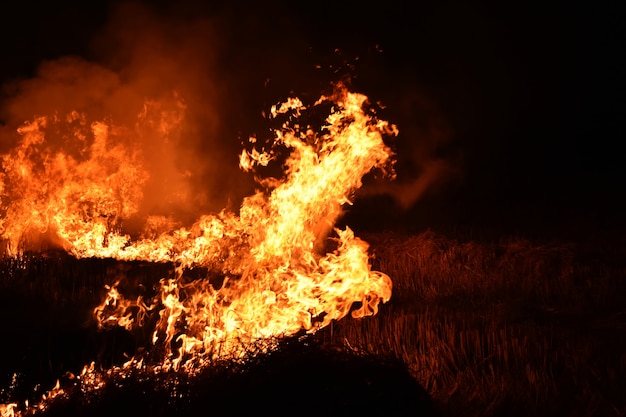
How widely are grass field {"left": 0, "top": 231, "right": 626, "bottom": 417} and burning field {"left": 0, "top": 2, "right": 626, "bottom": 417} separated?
0.09 feet

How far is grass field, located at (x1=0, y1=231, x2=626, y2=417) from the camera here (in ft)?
14.3

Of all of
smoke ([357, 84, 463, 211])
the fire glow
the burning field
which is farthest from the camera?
smoke ([357, 84, 463, 211])

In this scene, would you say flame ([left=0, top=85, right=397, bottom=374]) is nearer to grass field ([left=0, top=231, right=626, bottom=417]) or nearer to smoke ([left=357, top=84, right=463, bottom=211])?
grass field ([left=0, top=231, right=626, bottom=417])

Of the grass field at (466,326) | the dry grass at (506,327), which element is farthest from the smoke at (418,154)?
the grass field at (466,326)

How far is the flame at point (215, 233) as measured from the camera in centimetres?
587

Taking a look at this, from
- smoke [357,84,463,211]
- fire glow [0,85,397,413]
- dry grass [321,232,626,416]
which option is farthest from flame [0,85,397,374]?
smoke [357,84,463,211]

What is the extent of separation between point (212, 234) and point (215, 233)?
5cm

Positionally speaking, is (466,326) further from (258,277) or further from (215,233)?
(215,233)

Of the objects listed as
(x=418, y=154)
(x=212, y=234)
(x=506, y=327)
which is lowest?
(x=506, y=327)

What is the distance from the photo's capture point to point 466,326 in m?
5.84

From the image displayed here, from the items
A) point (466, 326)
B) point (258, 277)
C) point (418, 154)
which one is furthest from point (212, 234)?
point (418, 154)

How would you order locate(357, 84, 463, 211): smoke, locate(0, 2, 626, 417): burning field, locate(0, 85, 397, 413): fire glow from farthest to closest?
1. locate(357, 84, 463, 211): smoke
2. locate(0, 85, 397, 413): fire glow
3. locate(0, 2, 626, 417): burning field

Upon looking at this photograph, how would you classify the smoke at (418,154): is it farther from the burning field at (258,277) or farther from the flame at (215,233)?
the flame at (215,233)

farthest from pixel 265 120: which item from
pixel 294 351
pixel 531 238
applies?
pixel 294 351
